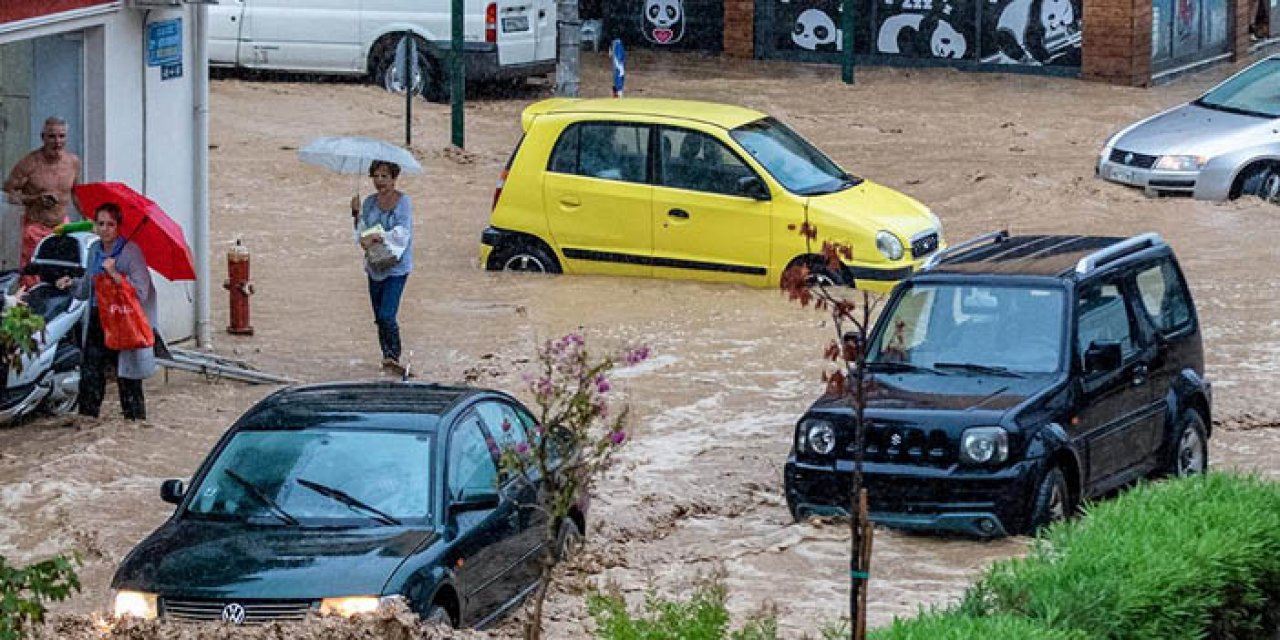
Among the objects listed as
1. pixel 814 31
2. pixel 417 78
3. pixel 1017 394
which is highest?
pixel 814 31

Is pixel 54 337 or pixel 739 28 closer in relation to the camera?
pixel 54 337

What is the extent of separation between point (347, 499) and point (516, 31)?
61.0 ft

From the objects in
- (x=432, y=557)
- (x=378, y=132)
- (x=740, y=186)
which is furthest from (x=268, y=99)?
(x=432, y=557)

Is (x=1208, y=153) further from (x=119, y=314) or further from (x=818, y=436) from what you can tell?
(x=119, y=314)

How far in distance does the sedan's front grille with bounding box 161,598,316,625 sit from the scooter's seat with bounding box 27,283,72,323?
4.91 metres

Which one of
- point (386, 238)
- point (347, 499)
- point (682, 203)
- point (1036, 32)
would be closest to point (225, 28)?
point (1036, 32)

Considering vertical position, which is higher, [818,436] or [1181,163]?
[1181,163]

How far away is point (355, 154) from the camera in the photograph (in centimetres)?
1552

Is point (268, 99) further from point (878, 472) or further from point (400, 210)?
point (878, 472)

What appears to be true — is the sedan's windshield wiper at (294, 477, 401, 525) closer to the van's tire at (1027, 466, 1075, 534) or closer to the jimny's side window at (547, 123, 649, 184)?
the van's tire at (1027, 466, 1075, 534)

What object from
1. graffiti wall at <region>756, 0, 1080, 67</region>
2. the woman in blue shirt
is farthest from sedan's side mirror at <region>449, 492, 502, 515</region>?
graffiti wall at <region>756, 0, 1080, 67</region>

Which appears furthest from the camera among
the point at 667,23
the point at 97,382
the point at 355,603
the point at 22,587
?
the point at 667,23

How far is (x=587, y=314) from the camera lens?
17531 mm

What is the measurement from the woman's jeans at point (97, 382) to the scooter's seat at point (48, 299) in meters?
0.18
